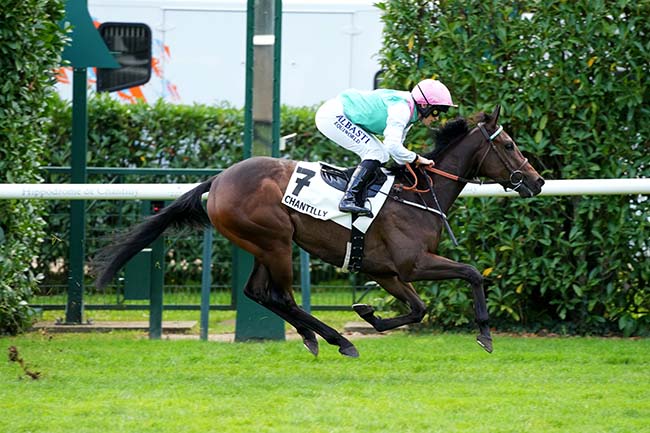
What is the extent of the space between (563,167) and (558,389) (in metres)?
2.82

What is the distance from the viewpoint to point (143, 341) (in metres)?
8.67

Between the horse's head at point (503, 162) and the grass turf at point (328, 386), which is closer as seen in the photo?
the grass turf at point (328, 386)

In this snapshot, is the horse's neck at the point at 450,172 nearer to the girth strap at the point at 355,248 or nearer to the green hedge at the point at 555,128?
the girth strap at the point at 355,248

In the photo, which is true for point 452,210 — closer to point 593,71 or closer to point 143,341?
point 593,71

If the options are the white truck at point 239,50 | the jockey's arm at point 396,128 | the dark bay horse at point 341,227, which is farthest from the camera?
the white truck at point 239,50

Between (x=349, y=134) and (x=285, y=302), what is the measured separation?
1.25 metres

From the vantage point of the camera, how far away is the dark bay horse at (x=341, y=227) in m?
7.24

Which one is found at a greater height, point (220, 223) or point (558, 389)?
point (220, 223)

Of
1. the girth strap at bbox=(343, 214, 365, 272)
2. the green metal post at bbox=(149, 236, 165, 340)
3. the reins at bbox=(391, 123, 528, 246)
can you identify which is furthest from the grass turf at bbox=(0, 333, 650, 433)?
the reins at bbox=(391, 123, 528, 246)

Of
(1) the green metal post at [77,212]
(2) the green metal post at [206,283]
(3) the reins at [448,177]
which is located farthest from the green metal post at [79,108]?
(3) the reins at [448,177]

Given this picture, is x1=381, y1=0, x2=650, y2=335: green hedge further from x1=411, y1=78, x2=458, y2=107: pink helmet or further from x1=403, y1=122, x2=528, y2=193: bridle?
x1=411, y1=78, x2=458, y2=107: pink helmet

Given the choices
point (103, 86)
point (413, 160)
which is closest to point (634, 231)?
point (413, 160)

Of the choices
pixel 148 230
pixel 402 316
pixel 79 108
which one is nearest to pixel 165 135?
pixel 79 108

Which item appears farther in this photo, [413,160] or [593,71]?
[593,71]
